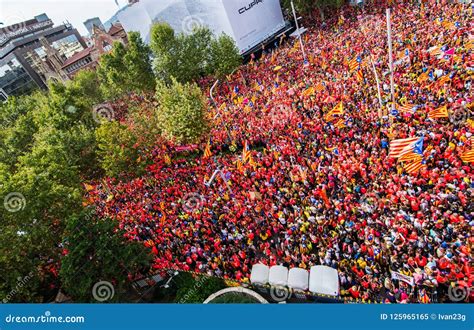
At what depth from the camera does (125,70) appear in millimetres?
46344

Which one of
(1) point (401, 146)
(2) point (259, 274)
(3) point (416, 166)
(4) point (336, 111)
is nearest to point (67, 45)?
(4) point (336, 111)

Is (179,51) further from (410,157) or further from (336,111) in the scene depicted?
(410,157)

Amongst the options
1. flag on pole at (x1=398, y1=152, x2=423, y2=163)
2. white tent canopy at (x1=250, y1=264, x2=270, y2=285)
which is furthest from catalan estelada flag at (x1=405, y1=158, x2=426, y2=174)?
white tent canopy at (x1=250, y1=264, x2=270, y2=285)

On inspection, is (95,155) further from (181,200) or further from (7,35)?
(7,35)

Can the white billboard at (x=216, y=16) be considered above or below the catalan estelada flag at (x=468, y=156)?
above

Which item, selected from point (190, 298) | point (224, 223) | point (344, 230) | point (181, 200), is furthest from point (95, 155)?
point (344, 230)

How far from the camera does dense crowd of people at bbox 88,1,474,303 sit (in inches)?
528

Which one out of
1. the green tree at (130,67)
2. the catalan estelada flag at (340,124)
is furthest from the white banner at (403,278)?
the green tree at (130,67)

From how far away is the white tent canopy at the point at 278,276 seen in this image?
47.6ft

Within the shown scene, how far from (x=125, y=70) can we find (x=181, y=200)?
3214 cm

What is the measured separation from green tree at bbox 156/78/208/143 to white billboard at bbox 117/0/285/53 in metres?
21.1

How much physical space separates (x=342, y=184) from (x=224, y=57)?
29147 mm

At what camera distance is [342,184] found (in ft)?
57.3

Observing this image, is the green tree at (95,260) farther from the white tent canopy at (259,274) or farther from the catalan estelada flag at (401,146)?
the catalan estelada flag at (401,146)
